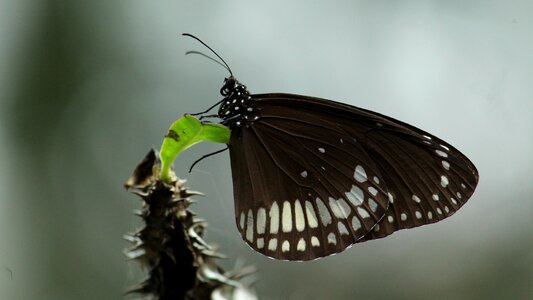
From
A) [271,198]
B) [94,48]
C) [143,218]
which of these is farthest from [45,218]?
[143,218]

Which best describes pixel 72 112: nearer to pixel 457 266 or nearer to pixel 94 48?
pixel 94 48

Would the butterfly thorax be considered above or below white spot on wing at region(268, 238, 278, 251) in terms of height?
above

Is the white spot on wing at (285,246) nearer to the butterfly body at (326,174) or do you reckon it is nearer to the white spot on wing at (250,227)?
the butterfly body at (326,174)

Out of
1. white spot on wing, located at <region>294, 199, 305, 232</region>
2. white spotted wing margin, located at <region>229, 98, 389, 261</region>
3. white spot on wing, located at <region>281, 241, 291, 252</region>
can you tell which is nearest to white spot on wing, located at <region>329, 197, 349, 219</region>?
white spotted wing margin, located at <region>229, 98, 389, 261</region>

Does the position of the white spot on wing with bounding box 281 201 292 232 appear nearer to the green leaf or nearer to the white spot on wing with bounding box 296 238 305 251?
the white spot on wing with bounding box 296 238 305 251

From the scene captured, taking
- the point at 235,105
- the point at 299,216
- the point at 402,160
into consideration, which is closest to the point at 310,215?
the point at 299,216
